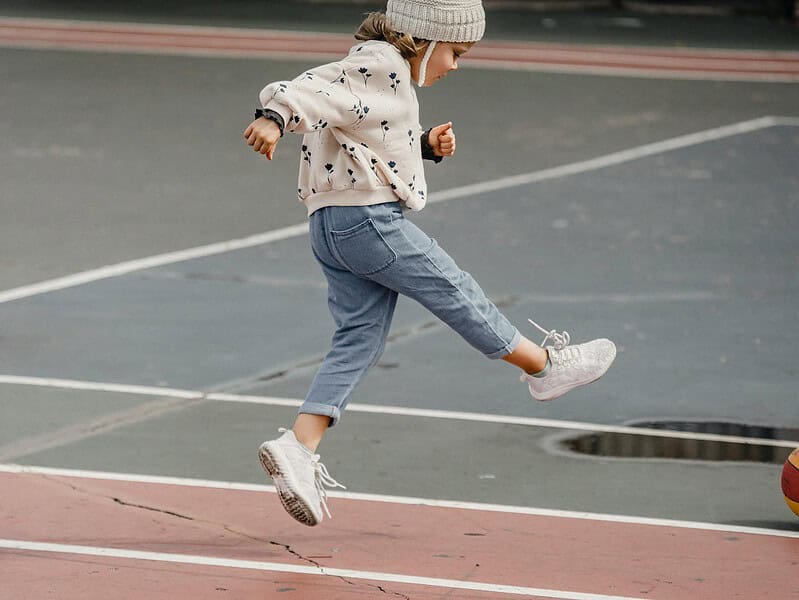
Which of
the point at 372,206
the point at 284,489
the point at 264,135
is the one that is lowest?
the point at 284,489

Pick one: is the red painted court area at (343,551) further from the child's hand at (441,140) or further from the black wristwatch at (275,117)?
the black wristwatch at (275,117)

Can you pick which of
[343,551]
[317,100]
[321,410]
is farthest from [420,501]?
[317,100]

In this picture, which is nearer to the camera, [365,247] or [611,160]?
[365,247]

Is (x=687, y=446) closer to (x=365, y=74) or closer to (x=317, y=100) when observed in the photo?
(x=365, y=74)

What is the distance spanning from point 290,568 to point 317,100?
1.63 m

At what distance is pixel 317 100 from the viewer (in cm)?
534

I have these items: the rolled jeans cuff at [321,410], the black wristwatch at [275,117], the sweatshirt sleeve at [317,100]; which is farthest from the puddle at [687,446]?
the black wristwatch at [275,117]

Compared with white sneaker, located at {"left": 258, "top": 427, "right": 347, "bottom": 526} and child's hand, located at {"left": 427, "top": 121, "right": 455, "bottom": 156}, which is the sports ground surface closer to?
white sneaker, located at {"left": 258, "top": 427, "right": 347, "bottom": 526}

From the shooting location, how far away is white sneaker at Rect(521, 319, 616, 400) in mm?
6176

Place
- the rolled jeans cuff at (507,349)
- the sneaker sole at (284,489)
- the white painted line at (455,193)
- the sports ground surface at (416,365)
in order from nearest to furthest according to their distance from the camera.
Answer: the sneaker sole at (284,489) < the sports ground surface at (416,365) < the rolled jeans cuff at (507,349) < the white painted line at (455,193)

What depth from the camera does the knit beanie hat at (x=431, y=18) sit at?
18.6ft

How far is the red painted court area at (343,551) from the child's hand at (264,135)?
1.48 meters

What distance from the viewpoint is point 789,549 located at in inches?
234

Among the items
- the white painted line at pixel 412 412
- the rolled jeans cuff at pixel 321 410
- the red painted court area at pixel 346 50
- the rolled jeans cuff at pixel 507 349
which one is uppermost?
the red painted court area at pixel 346 50
